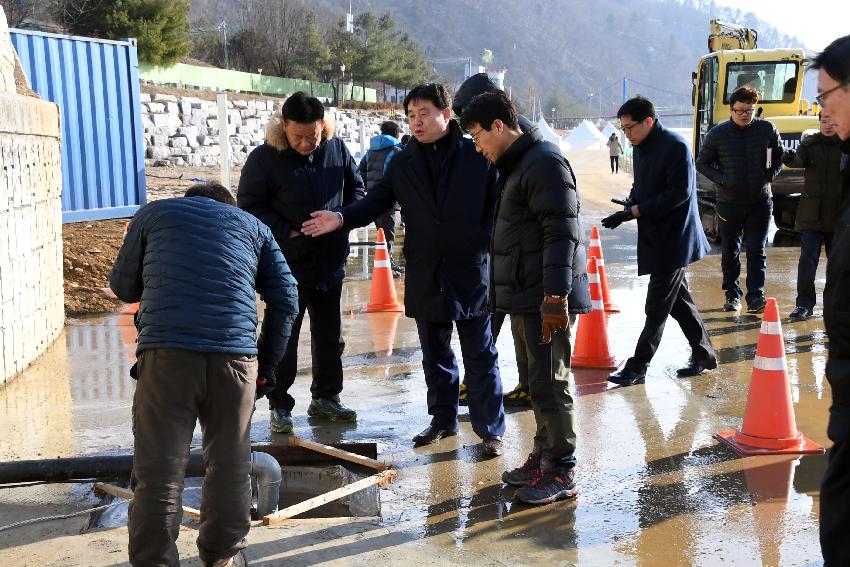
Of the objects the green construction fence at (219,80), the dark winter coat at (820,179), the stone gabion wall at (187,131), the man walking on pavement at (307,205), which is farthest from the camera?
the green construction fence at (219,80)

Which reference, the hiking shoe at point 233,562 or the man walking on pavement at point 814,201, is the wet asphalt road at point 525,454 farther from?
the man walking on pavement at point 814,201

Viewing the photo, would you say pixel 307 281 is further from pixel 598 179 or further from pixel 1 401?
pixel 598 179

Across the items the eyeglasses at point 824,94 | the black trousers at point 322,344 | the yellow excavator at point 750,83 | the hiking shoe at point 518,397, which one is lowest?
the hiking shoe at point 518,397

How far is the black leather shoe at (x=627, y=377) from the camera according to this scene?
647cm

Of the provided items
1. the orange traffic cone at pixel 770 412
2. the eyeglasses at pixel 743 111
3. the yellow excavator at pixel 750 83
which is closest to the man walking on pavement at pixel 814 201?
the eyeglasses at pixel 743 111

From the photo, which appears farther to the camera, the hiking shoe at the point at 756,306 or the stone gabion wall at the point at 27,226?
the hiking shoe at the point at 756,306

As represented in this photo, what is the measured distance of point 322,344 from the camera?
5812mm

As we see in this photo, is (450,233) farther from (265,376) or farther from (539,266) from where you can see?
(265,376)

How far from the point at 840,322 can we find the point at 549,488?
210 cm

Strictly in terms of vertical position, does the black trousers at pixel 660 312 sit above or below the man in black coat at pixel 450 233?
below

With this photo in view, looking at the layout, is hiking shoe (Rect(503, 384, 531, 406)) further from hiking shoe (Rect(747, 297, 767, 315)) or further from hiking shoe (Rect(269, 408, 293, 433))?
hiking shoe (Rect(747, 297, 767, 315))

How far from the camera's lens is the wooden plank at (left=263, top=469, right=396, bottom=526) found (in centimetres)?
424

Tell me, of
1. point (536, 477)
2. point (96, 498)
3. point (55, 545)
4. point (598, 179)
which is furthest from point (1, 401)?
point (598, 179)

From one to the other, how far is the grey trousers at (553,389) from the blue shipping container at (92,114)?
8413mm
